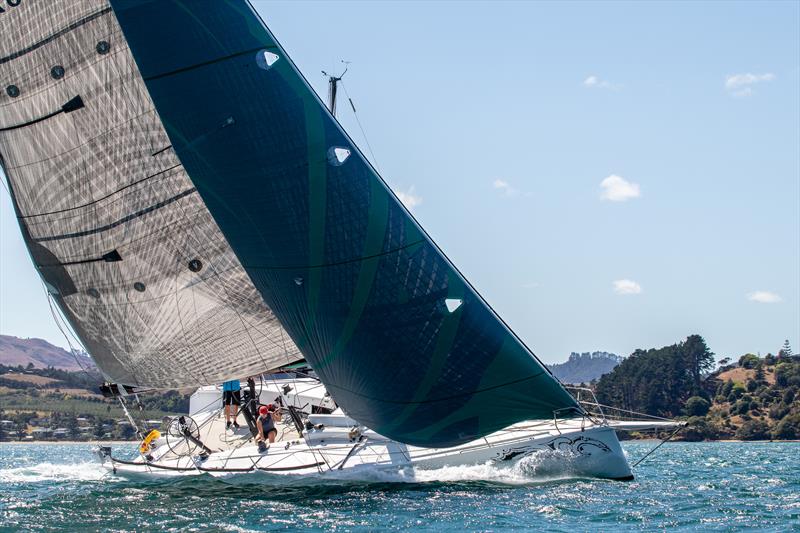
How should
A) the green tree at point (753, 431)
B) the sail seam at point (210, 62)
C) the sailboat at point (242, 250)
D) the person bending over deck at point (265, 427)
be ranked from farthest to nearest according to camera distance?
the green tree at point (753, 431) → the person bending over deck at point (265, 427) → the sailboat at point (242, 250) → the sail seam at point (210, 62)

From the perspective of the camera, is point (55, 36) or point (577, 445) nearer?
point (577, 445)

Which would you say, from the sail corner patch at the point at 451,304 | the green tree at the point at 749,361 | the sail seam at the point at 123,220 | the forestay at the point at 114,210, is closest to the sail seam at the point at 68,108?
the forestay at the point at 114,210

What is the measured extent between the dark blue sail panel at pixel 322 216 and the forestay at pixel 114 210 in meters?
3.71

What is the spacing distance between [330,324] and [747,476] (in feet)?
43.7

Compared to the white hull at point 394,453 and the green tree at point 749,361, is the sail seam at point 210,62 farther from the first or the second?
the green tree at point 749,361

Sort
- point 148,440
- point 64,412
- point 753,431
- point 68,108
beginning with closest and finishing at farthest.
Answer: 1. point 68,108
2. point 148,440
3. point 753,431
4. point 64,412

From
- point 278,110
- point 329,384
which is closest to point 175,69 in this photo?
point 278,110

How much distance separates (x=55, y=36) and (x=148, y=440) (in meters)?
11.9

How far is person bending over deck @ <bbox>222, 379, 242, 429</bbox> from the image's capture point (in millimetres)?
28531

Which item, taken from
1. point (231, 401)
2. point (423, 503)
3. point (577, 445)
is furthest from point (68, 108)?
point (577, 445)

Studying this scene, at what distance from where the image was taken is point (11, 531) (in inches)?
677

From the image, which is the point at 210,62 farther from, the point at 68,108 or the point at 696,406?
the point at 696,406

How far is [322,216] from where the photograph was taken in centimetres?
1952

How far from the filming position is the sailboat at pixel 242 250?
19.4 metres
